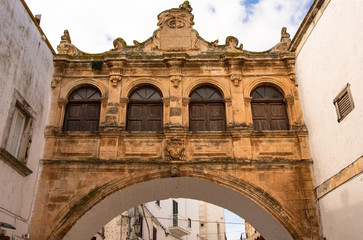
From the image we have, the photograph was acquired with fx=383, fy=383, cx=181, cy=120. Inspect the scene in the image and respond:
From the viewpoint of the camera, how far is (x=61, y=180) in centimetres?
952

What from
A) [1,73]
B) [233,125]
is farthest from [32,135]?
[233,125]

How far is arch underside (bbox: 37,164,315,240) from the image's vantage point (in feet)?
29.8

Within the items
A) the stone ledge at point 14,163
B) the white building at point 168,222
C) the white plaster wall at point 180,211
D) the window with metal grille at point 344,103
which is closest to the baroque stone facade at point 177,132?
the stone ledge at point 14,163

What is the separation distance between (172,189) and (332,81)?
492 cm

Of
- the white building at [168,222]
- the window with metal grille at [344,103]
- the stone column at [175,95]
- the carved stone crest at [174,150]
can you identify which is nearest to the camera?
the window with metal grille at [344,103]

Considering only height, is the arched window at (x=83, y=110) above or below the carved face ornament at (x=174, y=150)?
above

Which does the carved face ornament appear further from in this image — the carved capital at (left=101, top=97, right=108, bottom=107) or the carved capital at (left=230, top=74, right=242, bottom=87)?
the carved capital at (left=230, top=74, right=242, bottom=87)

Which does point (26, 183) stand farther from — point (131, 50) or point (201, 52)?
point (201, 52)

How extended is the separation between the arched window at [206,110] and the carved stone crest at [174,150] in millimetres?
752

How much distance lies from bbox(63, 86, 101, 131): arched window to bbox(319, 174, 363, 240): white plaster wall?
20.1 feet

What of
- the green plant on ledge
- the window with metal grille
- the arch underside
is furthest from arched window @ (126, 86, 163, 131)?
the window with metal grille

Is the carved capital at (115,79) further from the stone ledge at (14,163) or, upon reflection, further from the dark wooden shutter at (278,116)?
the dark wooden shutter at (278,116)

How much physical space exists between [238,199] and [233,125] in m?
1.91

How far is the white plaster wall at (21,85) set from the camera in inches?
314
